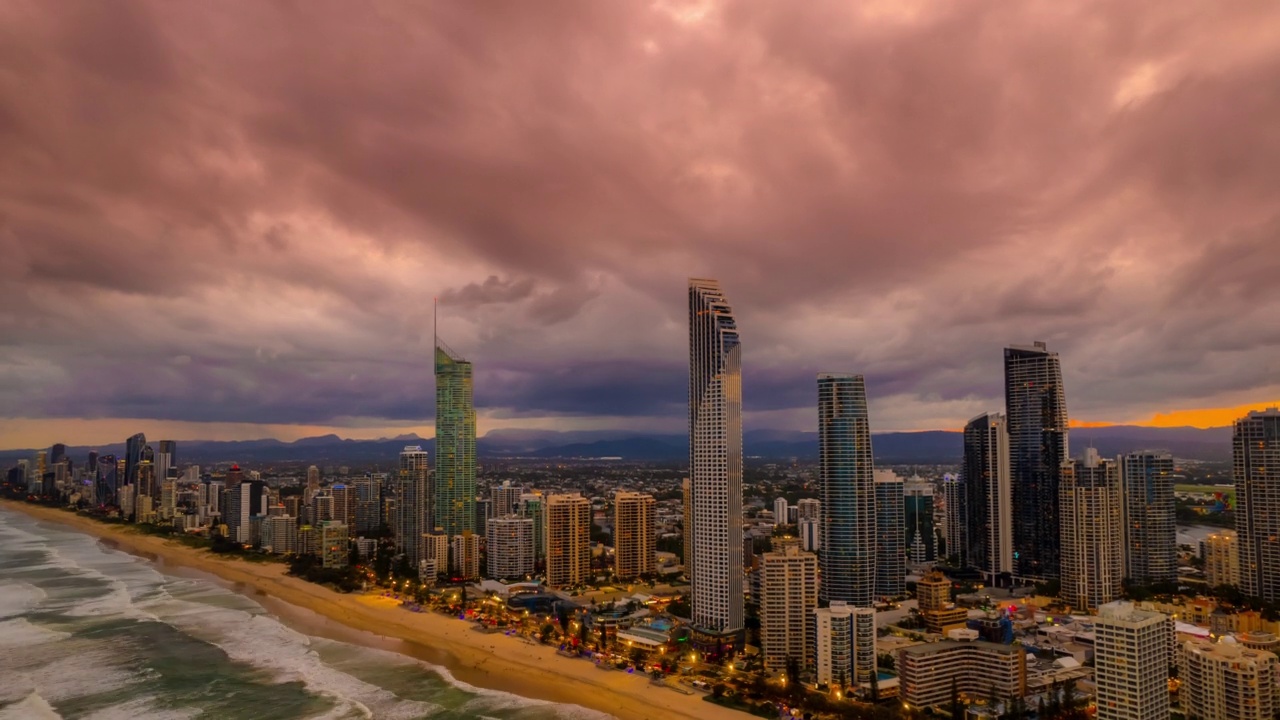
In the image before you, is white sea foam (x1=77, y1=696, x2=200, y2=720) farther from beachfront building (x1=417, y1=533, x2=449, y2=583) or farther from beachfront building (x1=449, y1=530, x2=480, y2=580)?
beachfront building (x1=449, y1=530, x2=480, y2=580)

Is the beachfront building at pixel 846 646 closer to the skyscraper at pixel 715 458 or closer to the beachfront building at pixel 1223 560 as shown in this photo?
the skyscraper at pixel 715 458

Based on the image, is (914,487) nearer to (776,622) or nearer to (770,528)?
(770,528)

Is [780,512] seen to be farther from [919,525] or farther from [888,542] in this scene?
[888,542]

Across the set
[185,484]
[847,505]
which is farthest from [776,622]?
[185,484]

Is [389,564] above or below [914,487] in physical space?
below

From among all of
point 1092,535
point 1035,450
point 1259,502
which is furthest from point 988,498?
point 1259,502

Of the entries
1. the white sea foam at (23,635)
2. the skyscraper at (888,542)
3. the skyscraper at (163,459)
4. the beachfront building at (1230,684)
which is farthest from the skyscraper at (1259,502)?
the skyscraper at (163,459)

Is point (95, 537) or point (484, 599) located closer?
point (484, 599)
